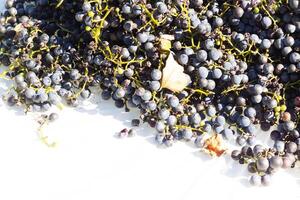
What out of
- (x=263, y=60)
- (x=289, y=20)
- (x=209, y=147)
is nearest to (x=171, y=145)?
(x=209, y=147)

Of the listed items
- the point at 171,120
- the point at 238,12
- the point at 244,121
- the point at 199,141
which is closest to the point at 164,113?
the point at 171,120

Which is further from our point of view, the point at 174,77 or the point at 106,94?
the point at 106,94

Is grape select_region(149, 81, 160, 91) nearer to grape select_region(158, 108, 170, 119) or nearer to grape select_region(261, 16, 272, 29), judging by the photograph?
grape select_region(158, 108, 170, 119)

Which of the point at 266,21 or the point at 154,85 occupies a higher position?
the point at 266,21

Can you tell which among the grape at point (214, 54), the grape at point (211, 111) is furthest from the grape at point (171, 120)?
the grape at point (214, 54)

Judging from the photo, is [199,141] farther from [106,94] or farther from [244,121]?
[106,94]

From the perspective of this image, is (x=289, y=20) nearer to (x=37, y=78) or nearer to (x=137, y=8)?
(x=137, y=8)
